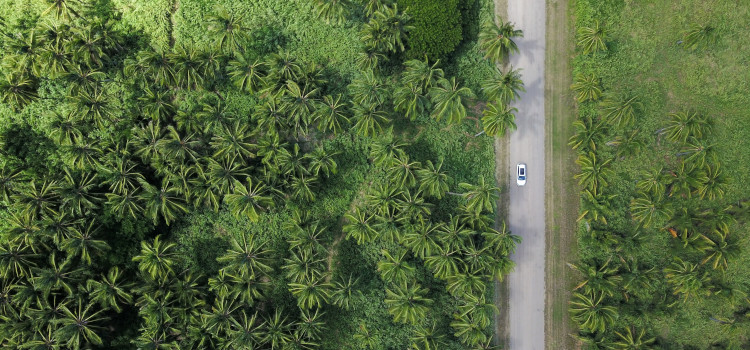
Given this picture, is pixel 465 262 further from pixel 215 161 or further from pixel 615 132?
pixel 215 161

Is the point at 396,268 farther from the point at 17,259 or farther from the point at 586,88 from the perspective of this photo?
the point at 17,259

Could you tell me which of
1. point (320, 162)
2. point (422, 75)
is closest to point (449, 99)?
point (422, 75)

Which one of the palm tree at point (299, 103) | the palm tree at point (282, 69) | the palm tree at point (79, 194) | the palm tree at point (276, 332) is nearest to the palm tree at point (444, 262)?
the palm tree at point (276, 332)

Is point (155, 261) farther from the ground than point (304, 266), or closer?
farther from the ground

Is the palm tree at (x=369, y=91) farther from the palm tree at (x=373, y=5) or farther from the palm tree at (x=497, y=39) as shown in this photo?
the palm tree at (x=497, y=39)

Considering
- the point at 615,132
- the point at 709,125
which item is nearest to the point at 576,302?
the point at 615,132

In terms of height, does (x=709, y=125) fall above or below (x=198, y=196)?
above
